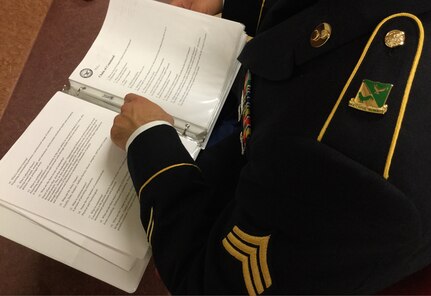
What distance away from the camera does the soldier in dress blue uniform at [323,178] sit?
329mm

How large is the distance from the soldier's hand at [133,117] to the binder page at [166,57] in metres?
0.05

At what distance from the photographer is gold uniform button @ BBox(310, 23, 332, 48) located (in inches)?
16.6

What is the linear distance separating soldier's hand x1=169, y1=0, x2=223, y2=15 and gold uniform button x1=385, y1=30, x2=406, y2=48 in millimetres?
535

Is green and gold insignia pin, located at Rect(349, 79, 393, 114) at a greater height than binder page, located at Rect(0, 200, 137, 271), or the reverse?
green and gold insignia pin, located at Rect(349, 79, 393, 114)

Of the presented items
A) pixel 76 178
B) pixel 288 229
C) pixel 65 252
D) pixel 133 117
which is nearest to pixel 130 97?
pixel 133 117

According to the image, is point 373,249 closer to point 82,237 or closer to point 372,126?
point 372,126

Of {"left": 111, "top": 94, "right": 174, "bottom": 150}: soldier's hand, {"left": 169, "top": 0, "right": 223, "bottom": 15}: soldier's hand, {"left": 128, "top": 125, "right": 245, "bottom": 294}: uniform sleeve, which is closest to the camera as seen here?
{"left": 128, "top": 125, "right": 245, "bottom": 294}: uniform sleeve

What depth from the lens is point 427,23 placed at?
0.37 m

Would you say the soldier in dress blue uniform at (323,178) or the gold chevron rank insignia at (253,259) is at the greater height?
the soldier in dress blue uniform at (323,178)

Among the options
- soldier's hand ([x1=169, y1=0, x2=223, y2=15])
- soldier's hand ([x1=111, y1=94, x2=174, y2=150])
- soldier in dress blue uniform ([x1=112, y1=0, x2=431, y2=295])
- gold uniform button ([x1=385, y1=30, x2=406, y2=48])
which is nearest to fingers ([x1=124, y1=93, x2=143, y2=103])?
soldier's hand ([x1=111, y1=94, x2=174, y2=150])

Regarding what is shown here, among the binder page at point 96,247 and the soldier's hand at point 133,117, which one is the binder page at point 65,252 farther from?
the soldier's hand at point 133,117

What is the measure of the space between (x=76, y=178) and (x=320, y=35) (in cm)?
44

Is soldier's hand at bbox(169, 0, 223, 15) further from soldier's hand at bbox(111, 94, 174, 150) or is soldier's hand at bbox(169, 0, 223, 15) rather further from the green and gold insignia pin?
the green and gold insignia pin

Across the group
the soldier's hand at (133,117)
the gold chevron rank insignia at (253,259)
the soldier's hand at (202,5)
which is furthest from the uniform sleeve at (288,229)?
the soldier's hand at (202,5)
